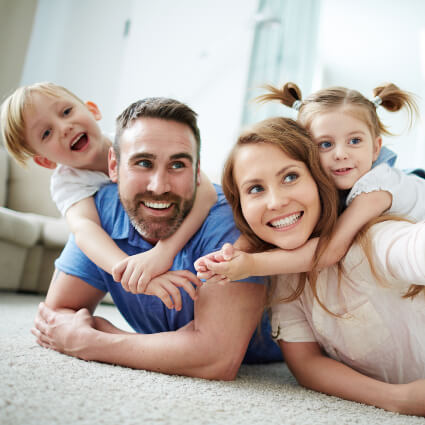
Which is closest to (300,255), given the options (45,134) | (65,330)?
(65,330)

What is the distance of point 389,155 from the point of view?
127cm

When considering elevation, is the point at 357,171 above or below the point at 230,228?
above

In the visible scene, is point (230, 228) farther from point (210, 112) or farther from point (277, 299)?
point (210, 112)

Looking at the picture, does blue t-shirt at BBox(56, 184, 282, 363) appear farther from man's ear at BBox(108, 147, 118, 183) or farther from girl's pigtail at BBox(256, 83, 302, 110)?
girl's pigtail at BBox(256, 83, 302, 110)

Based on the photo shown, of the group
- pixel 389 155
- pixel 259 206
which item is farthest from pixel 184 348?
pixel 389 155

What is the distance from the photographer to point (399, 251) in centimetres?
81

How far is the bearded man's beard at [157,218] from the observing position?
1.14m

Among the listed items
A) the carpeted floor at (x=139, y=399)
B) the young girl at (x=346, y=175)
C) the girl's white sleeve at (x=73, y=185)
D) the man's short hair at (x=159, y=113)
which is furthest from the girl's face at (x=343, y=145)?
the girl's white sleeve at (x=73, y=185)

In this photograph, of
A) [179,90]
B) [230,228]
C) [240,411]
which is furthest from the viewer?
[179,90]

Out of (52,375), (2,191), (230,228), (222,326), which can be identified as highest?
(2,191)

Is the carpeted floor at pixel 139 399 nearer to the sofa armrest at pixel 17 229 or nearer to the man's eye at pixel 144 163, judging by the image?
the man's eye at pixel 144 163

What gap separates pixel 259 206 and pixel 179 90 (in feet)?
10.3

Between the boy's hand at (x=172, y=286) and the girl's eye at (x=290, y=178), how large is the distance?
330 mm

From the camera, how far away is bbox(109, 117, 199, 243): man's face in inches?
44.6
